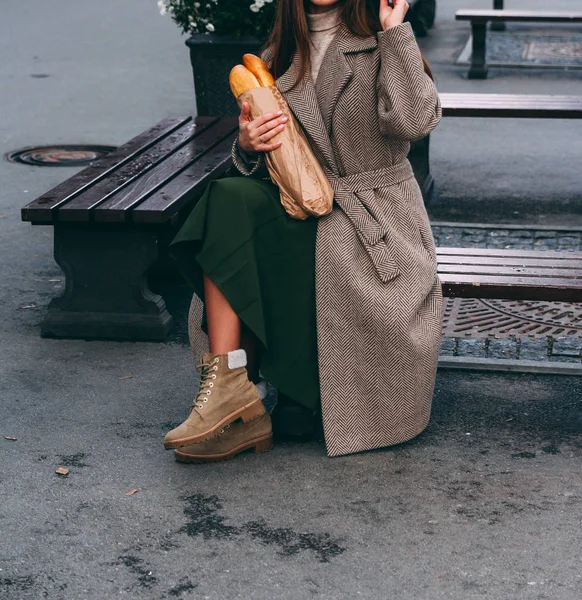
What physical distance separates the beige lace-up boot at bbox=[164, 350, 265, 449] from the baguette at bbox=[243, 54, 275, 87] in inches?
35.6

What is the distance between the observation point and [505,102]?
725 centimetres

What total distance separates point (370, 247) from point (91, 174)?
1.99m

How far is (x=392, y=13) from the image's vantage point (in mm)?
3805

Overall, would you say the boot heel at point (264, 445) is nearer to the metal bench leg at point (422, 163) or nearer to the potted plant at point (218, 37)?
the metal bench leg at point (422, 163)

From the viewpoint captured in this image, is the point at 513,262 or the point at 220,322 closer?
the point at 220,322

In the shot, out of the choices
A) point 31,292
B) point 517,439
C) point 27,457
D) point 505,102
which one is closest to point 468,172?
point 505,102

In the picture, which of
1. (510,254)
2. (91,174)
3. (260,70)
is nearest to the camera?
(260,70)

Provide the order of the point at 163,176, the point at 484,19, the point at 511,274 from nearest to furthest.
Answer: the point at 511,274
the point at 163,176
the point at 484,19

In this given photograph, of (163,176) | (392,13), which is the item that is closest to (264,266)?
(392,13)

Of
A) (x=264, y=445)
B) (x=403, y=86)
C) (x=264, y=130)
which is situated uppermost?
(x=403, y=86)

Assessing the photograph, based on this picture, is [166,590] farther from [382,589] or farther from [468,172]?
[468,172]

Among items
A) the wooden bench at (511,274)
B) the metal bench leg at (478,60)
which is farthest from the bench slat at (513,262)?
the metal bench leg at (478,60)

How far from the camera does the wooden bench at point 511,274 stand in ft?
13.2

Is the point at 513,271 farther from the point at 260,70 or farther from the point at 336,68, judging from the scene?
the point at 260,70
